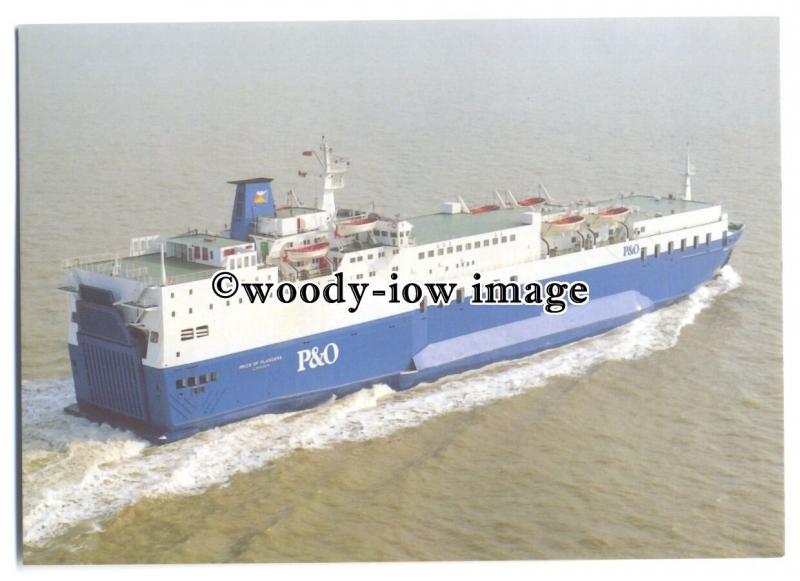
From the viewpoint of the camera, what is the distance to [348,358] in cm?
1775

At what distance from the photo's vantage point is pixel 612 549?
14742 millimetres

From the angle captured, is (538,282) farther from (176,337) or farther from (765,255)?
(176,337)

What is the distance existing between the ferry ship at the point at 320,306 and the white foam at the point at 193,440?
255 millimetres

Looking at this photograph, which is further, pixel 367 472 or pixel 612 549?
pixel 367 472

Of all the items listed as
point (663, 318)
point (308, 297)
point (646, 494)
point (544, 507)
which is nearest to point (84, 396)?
point (308, 297)

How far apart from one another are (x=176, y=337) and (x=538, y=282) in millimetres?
6380

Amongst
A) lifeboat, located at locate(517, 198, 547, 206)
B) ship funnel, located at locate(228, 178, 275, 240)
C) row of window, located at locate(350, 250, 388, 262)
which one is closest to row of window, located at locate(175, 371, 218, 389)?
ship funnel, located at locate(228, 178, 275, 240)

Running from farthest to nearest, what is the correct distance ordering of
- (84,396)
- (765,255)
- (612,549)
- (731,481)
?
(765,255) < (84,396) < (731,481) < (612,549)

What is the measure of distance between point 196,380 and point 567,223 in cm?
689

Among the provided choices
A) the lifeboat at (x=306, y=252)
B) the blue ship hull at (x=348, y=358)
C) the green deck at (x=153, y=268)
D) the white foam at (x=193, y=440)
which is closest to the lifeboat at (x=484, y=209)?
the blue ship hull at (x=348, y=358)

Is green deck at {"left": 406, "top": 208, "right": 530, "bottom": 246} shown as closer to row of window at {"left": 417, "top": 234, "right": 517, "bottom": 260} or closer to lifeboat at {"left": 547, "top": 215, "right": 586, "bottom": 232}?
row of window at {"left": 417, "top": 234, "right": 517, "bottom": 260}

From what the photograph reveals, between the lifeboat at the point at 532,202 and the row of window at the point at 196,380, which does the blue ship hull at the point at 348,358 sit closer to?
the row of window at the point at 196,380

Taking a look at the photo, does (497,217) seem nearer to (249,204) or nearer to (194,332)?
(249,204)

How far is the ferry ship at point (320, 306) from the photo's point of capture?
16266 mm
